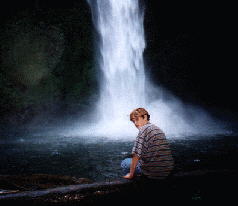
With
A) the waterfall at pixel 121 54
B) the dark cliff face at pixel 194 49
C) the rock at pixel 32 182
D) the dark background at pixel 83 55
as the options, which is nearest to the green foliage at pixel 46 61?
the dark background at pixel 83 55

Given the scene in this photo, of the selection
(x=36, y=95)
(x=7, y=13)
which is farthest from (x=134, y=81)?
(x=7, y=13)

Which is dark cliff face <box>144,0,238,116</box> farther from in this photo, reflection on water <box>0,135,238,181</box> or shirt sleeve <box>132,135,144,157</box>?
shirt sleeve <box>132,135,144,157</box>

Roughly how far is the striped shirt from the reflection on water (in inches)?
153

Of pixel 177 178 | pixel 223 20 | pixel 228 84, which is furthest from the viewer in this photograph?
pixel 228 84

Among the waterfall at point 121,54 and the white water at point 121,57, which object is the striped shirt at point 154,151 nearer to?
the white water at point 121,57

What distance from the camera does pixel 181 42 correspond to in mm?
24453

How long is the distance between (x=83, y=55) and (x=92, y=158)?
18.4 meters

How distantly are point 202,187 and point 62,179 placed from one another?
2750 mm

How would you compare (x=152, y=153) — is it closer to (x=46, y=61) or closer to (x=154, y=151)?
(x=154, y=151)

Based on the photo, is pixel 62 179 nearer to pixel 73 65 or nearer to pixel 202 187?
pixel 202 187

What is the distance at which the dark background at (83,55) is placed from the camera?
77.2ft

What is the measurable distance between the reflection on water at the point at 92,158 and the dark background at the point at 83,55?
13928mm

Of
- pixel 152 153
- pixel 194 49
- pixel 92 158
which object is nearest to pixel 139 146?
pixel 152 153

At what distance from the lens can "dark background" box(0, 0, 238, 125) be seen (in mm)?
23531
